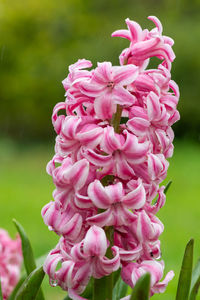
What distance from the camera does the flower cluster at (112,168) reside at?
101 cm

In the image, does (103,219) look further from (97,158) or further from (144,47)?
(144,47)

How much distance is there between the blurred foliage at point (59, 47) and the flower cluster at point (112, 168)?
8.72 metres

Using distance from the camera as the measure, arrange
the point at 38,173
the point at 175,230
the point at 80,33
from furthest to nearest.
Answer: the point at 80,33 < the point at 38,173 < the point at 175,230

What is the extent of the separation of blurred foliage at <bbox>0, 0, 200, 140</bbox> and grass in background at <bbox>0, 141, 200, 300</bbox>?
0.85 meters

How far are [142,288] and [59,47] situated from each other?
39.1ft

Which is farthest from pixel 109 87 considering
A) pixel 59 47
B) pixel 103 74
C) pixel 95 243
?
pixel 59 47

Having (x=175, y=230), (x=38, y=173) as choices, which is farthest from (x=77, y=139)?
(x=38, y=173)

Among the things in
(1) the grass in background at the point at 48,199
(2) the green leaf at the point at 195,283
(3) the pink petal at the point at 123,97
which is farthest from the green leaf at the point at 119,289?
(1) the grass in background at the point at 48,199

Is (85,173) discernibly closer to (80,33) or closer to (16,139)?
(16,139)

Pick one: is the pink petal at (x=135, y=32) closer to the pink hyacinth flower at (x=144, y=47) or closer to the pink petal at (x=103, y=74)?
the pink hyacinth flower at (x=144, y=47)

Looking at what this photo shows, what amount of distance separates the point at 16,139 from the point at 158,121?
11.0 m

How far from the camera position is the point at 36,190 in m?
6.91

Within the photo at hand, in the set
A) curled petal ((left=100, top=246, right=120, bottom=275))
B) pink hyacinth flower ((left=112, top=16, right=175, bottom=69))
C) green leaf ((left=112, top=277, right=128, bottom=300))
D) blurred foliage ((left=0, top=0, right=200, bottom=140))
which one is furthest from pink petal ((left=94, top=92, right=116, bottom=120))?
blurred foliage ((left=0, top=0, right=200, bottom=140))

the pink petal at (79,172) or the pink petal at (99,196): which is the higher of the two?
the pink petal at (79,172)
